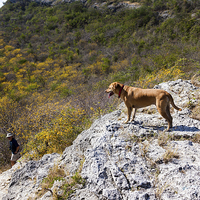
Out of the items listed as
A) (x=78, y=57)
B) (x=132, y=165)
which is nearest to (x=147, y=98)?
(x=132, y=165)

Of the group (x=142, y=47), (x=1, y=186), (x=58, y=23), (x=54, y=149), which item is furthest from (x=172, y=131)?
(x=58, y=23)

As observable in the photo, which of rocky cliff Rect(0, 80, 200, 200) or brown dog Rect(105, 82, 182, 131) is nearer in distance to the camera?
rocky cliff Rect(0, 80, 200, 200)

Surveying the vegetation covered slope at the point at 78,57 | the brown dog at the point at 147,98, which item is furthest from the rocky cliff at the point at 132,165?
the vegetation covered slope at the point at 78,57

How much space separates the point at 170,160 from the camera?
1.95 metres

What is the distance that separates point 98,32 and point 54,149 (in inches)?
1084

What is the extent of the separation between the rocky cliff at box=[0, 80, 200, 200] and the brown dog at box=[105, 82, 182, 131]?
0.37m

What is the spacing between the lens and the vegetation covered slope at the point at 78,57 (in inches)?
252

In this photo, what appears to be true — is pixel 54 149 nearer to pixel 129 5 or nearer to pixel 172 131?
pixel 172 131

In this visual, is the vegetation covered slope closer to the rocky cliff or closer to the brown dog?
the rocky cliff

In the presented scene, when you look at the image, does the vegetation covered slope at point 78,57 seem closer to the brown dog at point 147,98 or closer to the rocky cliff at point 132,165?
the rocky cliff at point 132,165

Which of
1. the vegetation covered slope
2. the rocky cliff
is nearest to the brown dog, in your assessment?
the rocky cliff

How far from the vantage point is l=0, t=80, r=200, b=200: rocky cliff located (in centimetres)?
167

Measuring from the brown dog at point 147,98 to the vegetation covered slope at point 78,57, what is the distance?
189cm

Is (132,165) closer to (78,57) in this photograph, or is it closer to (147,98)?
(147,98)
